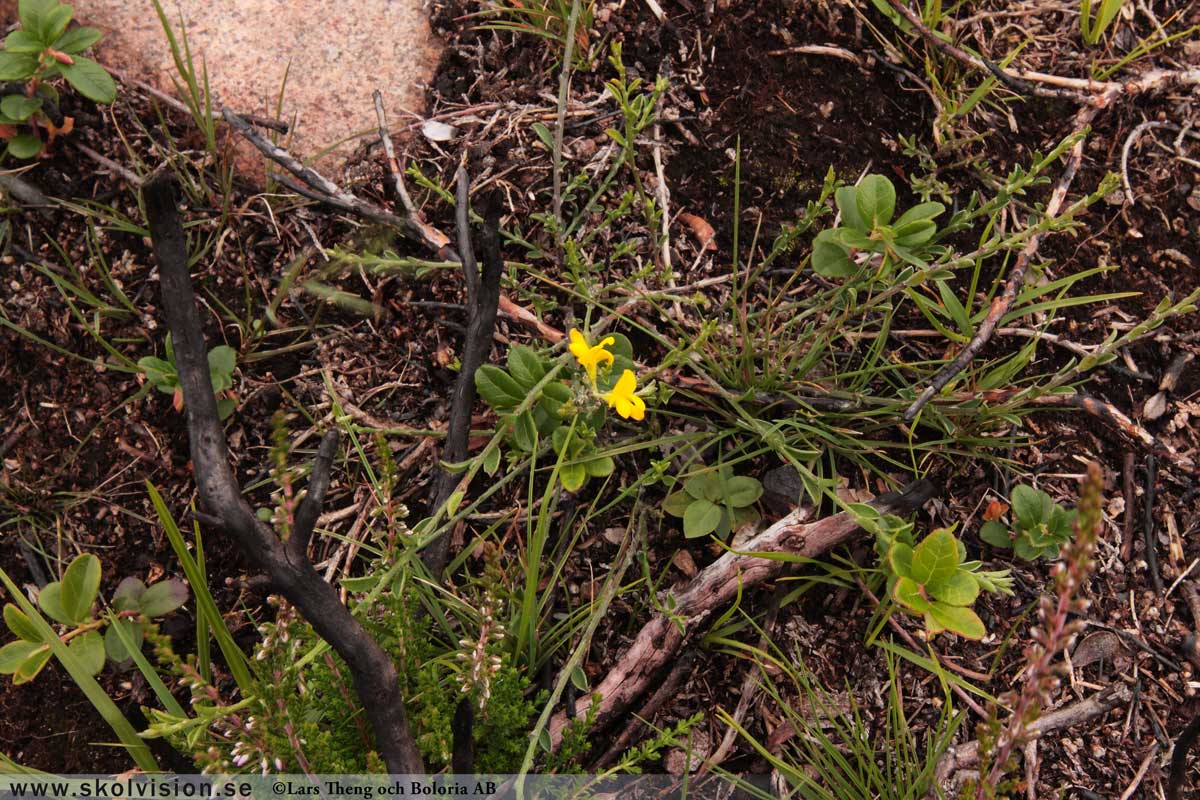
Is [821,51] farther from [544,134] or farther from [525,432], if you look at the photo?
[525,432]

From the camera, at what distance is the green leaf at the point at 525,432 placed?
2.07 metres

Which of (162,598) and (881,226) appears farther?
(162,598)

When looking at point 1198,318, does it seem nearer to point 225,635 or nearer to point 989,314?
point 989,314

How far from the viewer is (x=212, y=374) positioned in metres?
2.44

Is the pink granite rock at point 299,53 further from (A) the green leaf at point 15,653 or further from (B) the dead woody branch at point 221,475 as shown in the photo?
(A) the green leaf at point 15,653

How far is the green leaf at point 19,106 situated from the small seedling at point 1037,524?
2.86 metres

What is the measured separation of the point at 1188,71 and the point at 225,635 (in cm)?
318

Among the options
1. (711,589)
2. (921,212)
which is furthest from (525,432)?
(921,212)

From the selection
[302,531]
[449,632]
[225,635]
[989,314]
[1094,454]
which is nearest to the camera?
[302,531]

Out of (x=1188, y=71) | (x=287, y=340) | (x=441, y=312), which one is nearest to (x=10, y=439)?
(x=287, y=340)

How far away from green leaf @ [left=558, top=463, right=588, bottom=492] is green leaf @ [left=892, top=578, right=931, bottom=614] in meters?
0.77

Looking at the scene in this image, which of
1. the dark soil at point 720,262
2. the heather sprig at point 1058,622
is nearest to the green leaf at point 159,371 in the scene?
the dark soil at point 720,262

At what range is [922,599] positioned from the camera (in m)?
2.03

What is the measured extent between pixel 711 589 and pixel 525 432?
0.62 metres
